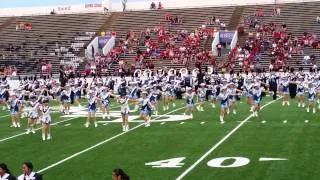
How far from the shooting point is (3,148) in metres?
17.6

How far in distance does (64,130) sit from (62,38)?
3384cm

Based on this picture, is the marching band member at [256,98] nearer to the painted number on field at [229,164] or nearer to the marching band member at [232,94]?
the marching band member at [232,94]

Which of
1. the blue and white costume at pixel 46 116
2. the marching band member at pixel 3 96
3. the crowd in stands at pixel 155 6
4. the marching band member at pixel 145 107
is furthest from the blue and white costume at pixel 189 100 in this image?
the crowd in stands at pixel 155 6

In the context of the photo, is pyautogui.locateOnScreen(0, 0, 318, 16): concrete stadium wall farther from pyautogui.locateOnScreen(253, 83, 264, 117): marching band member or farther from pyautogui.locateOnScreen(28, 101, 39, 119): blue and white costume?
pyautogui.locateOnScreen(28, 101, 39, 119): blue and white costume

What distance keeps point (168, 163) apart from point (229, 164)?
1361 millimetres

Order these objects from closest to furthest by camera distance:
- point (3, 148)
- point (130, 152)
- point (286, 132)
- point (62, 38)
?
point (130, 152) < point (3, 148) < point (286, 132) < point (62, 38)

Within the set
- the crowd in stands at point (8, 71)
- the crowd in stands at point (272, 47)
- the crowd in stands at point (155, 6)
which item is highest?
the crowd in stands at point (155, 6)

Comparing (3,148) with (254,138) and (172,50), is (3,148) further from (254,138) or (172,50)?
(172,50)

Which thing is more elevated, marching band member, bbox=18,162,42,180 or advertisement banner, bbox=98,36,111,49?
advertisement banner, bbox=98,36,111,49

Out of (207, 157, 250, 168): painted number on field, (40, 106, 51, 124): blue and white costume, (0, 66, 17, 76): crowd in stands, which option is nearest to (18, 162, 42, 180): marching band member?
(207, 157, 250, 168): painted number on field

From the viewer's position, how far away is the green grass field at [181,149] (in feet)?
44.3

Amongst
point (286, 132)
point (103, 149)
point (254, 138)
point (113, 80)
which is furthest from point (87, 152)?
point (113, 80)

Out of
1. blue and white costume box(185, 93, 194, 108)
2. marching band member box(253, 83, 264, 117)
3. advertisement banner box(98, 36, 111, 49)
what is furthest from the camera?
advertisement banner box(98, 36, 111, 49)

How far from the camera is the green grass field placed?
44.3 feet
